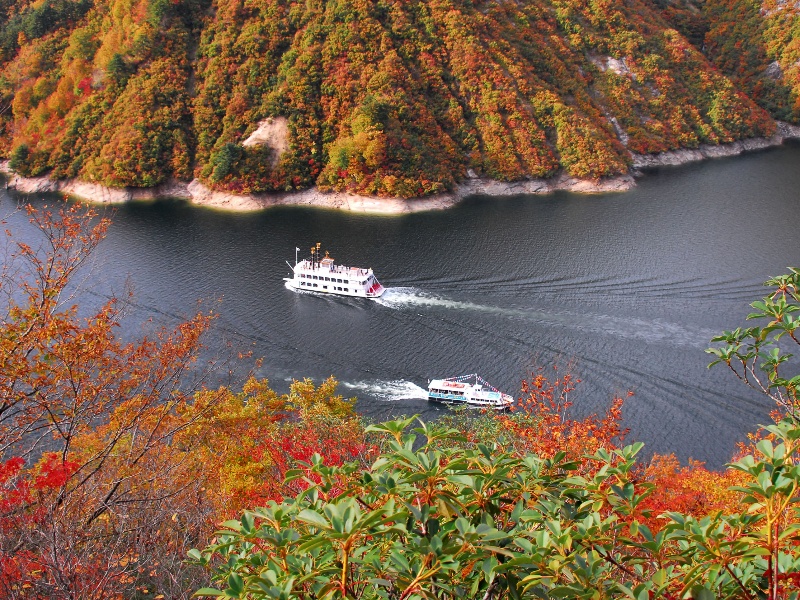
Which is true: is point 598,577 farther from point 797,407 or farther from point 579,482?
point 797,407

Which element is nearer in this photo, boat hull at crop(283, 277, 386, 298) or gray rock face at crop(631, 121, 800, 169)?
boat hull at crop(283, 277, 386, 298)

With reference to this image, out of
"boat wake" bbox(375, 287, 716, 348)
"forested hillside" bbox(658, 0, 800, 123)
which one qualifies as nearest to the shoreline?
"boat wake" bbox(375, 287, 716, 348)

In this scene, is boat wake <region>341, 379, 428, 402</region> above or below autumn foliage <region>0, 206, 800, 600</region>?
below

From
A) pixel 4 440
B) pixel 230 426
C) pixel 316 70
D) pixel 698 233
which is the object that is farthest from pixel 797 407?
pixel 316 70

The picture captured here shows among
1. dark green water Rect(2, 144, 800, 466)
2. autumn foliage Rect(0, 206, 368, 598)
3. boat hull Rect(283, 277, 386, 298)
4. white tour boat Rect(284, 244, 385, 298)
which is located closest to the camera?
autumn foliage Rect(0, 206, 368, 598)

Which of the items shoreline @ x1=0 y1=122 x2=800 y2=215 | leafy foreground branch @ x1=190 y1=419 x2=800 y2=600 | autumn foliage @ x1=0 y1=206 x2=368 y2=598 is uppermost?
leafy foreground branch @ x1=190 y1=419 x2=800 y2=600

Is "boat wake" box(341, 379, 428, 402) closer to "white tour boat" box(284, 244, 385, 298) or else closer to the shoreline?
"white tour boat" box(284, 244, 385, 298)

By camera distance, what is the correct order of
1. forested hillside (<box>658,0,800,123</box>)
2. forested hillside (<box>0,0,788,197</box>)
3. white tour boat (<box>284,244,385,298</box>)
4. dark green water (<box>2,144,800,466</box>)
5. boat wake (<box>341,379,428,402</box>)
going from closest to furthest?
boat wake (<box>341,379,428,402</box>), dark green water (<box>2,144,800,466</box>), white tour boat (<box>284,244,385,298</box>), forested hillside (<box>0,0,788,197</box>), forested hillside (<box>658,0,800,123</box>)

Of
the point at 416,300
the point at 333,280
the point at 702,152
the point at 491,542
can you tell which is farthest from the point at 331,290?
the point at 702,152

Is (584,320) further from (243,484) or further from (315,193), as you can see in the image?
(315,193)
